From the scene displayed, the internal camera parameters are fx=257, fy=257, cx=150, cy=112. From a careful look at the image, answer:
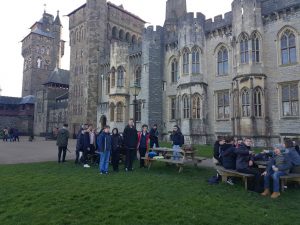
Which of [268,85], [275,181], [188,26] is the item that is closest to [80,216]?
[275,181]

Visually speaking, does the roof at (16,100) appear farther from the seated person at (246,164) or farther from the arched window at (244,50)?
the seated person at (246,164)

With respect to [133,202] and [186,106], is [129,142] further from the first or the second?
[186,106]

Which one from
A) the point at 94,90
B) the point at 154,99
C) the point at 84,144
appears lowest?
the point at 84,144

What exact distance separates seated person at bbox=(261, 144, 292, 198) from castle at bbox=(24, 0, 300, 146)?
846 cm

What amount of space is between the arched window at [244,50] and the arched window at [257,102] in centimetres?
247

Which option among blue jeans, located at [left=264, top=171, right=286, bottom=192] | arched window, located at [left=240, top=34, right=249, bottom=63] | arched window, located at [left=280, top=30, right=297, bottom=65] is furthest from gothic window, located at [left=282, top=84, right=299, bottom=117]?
blue jeans, located at [left=264, top=171, right=286, bottom=192]

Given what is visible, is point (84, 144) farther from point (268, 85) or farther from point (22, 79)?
point (22, 79)

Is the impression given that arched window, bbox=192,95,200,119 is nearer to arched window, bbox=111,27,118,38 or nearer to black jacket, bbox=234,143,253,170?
black jacket, bbox=234,143,253,170

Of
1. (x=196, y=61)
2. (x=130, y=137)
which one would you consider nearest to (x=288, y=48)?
(x=196, y=61)

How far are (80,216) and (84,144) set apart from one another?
6.67 metres

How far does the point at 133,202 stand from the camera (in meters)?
5.55

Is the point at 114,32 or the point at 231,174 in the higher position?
the point at 114,32

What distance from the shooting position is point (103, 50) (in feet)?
120

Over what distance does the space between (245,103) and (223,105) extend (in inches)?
114
